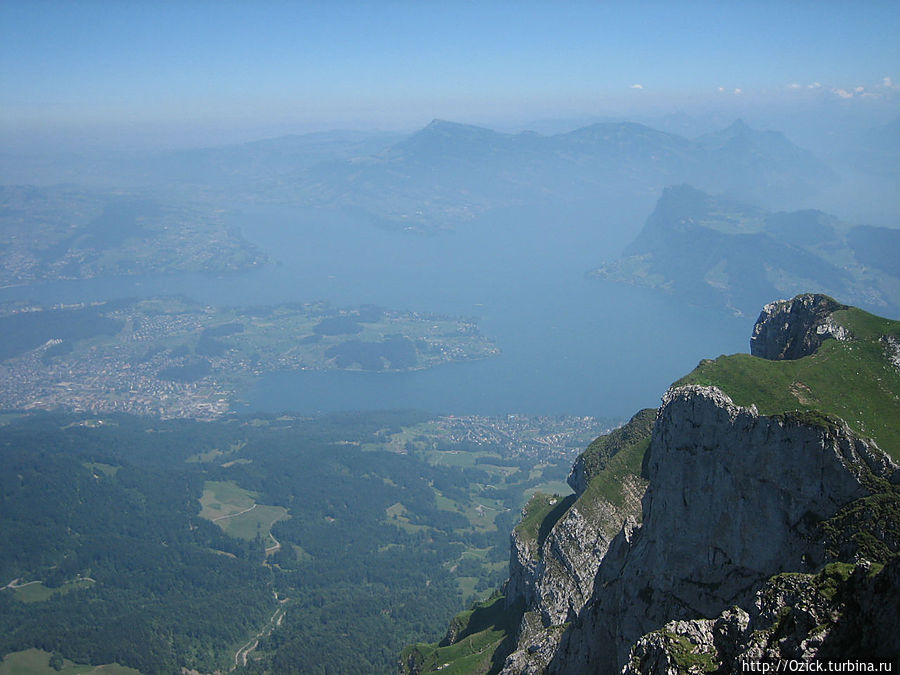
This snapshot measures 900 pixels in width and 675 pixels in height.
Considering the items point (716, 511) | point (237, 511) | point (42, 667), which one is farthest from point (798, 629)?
point (237, 511)

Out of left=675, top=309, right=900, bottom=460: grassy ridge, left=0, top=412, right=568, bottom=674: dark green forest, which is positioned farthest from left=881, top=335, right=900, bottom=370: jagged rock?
left=0, top=412, right=568, bottom=674: dark green forest

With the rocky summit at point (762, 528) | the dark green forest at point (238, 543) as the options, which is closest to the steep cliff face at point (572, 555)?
the rocky summit at point (762, 528)

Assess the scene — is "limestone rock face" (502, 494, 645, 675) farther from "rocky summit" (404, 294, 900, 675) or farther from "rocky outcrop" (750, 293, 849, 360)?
"rocky outcrop" (750, 293, 849, 360)

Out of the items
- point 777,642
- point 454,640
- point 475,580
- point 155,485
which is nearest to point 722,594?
point 777,642

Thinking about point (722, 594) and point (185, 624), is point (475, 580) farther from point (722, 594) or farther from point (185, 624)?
point (722, 594)

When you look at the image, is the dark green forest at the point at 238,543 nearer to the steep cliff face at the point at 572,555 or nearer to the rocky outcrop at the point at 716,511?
the steep cliff face at the point at 572,555
